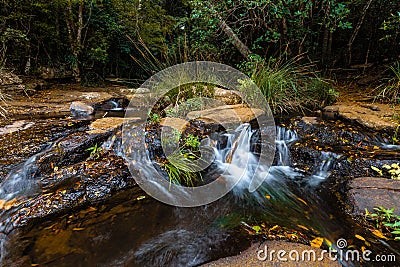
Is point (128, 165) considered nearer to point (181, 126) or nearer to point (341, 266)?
point (181, 126)

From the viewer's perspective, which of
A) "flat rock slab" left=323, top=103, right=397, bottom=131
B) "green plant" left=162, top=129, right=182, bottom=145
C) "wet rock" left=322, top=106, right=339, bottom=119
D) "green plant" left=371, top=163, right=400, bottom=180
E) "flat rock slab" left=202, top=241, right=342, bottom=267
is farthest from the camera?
"wet rock" left=322, top=106, right=339, bottom=119

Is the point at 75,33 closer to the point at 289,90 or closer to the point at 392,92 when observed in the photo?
the point at 289,90

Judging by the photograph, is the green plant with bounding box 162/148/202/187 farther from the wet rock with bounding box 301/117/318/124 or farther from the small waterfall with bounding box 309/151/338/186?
the wet rock with bounding box 301/117/318/124

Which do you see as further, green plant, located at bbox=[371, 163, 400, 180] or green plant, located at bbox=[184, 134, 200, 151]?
green plant, located at bbox=[184, 134, 200, 151]

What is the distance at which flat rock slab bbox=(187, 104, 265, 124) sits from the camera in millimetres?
2998

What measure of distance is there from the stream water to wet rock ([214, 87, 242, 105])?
1732 mm

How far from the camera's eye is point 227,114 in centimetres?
321

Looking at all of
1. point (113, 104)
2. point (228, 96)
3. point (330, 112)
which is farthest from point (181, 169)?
point (113, 104)

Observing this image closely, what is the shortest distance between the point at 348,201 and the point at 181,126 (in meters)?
1.82

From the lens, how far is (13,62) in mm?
5188

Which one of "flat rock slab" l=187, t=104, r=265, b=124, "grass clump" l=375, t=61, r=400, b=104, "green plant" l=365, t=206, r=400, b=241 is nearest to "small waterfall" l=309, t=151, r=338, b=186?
"green plant" l=365, t=206, r=400, b=241

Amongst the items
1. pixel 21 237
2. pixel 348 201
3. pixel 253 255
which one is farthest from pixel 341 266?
pixel 21 237

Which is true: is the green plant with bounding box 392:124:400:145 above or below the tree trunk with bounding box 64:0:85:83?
below

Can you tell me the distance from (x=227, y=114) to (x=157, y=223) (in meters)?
1.93
